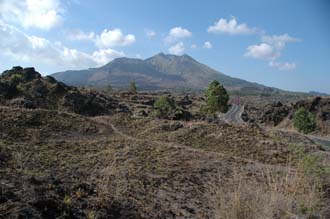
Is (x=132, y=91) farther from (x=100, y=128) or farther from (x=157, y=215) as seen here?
(x=157, y=215)

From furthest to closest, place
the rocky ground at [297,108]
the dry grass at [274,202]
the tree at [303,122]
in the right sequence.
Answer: the rocky ground at [297,108], the tree at [303,122], the dry grass at [274,202]

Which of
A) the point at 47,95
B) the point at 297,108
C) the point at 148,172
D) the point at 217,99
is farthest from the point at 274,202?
the point at 297,108

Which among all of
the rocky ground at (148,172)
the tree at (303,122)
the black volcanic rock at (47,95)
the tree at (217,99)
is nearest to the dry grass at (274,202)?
the rocky ground at (148,172)

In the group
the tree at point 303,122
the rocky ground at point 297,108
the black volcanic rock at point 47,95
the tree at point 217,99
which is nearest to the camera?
the black volcanic rock at point 47,95

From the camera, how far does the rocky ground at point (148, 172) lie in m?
5.98

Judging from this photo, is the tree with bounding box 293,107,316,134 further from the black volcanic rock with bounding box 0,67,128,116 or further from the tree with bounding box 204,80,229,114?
the black volcanic rock with bounding box 0,67,128,116

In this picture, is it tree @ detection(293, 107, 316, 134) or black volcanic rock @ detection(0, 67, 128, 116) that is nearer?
black volcanic rock @ detection(0, 67, 128, 116)

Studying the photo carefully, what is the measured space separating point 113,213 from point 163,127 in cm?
1570

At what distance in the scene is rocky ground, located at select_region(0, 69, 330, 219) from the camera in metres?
5.98

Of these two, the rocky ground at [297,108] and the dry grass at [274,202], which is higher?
the dry grass at [274,202]

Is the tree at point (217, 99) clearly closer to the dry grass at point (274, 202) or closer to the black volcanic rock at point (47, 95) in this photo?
the black volcanic rock at point (47, 95)

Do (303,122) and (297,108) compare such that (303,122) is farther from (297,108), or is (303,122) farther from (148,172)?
(148,172)

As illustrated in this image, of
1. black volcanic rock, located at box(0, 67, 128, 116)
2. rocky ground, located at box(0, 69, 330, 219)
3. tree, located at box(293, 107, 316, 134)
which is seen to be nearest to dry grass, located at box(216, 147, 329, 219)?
rocky ground, located at box(0, 69, 330, 219)

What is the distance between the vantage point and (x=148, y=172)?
34.9 ft
